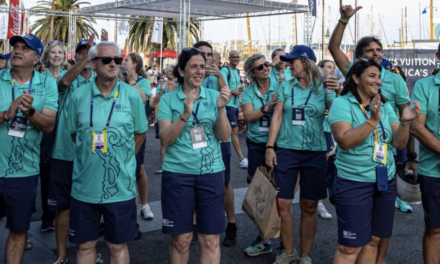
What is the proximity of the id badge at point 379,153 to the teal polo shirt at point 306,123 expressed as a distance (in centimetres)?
95

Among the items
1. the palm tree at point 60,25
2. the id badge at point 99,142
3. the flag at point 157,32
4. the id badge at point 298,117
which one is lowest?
the id badge at point 99,142

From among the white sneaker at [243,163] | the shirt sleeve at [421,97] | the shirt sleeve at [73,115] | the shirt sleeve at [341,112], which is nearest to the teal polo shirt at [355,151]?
the shirt sleeve at [341,112]

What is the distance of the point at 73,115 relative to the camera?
3.48 m

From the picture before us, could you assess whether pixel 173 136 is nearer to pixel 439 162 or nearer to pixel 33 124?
pixel 33 124

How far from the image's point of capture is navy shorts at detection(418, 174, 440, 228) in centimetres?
370

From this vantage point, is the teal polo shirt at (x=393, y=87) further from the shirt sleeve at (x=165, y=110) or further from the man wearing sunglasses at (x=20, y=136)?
the man wearing sunglasses at (x=20, y=136)

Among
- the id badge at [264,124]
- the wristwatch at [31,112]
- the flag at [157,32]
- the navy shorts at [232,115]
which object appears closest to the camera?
the wristwatch at [31,112]

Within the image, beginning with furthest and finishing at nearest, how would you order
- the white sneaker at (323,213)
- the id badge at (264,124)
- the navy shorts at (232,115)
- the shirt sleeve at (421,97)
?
the navy shorts at (232,115) → the white sneaker at (323,213) → the id badge at (264,124) → the shirt sleeve at (421,97)

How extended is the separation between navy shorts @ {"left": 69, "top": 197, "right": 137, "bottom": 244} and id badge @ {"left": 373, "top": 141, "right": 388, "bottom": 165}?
1.93m

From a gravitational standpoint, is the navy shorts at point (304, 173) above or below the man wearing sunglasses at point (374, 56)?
below

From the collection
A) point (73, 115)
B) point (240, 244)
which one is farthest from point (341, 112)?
point (240, 244)

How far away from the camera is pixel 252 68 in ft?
16.7

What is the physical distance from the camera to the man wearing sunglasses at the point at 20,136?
3.54 meters

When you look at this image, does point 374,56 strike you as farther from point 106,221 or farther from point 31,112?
point 31,112
